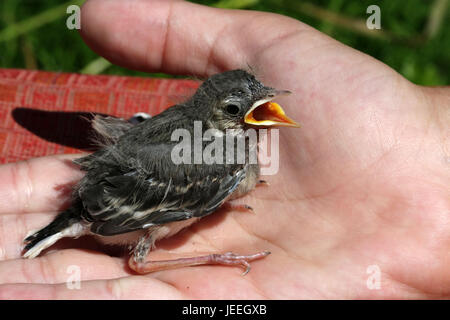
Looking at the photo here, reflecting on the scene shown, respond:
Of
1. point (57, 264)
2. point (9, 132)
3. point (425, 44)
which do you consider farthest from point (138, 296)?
point (425, 44)

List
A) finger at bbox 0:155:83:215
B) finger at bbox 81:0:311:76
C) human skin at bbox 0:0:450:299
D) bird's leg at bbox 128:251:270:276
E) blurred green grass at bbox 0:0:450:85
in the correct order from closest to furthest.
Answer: human skin at bbox 0:0:450:299 → bird's leg at bbox 128:251:270:276 → finger at bbox 0:155:83:215 → finger at bbox 81:0:311:76 → blurred green grass at bbox 0:0:450:85

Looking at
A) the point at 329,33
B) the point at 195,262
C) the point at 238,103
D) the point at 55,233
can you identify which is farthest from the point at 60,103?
the point at 329,33

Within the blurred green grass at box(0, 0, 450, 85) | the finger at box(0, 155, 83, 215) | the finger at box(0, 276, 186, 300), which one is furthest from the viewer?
the blurred green grass at box(0, 0, 450, 85)

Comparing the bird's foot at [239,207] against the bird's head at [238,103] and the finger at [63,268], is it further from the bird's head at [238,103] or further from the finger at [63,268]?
the finger at [63,268]

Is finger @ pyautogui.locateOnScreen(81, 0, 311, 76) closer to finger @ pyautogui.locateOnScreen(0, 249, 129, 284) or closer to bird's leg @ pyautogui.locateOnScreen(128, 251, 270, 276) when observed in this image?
bird's leg @ pyautogui.locateOnScreen(128, 251, 270, 276)

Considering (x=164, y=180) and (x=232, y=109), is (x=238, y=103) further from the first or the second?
(x=164, y=180)

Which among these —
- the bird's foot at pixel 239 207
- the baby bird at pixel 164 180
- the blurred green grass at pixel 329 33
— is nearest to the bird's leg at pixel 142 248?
the baby bird at pixel 164 180

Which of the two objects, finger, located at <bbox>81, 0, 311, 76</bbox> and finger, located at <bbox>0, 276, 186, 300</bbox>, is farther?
finger, located at <bbox>81, 0, 311, 76</bbox>

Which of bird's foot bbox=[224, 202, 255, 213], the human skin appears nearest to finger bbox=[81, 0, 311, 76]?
the human skin
